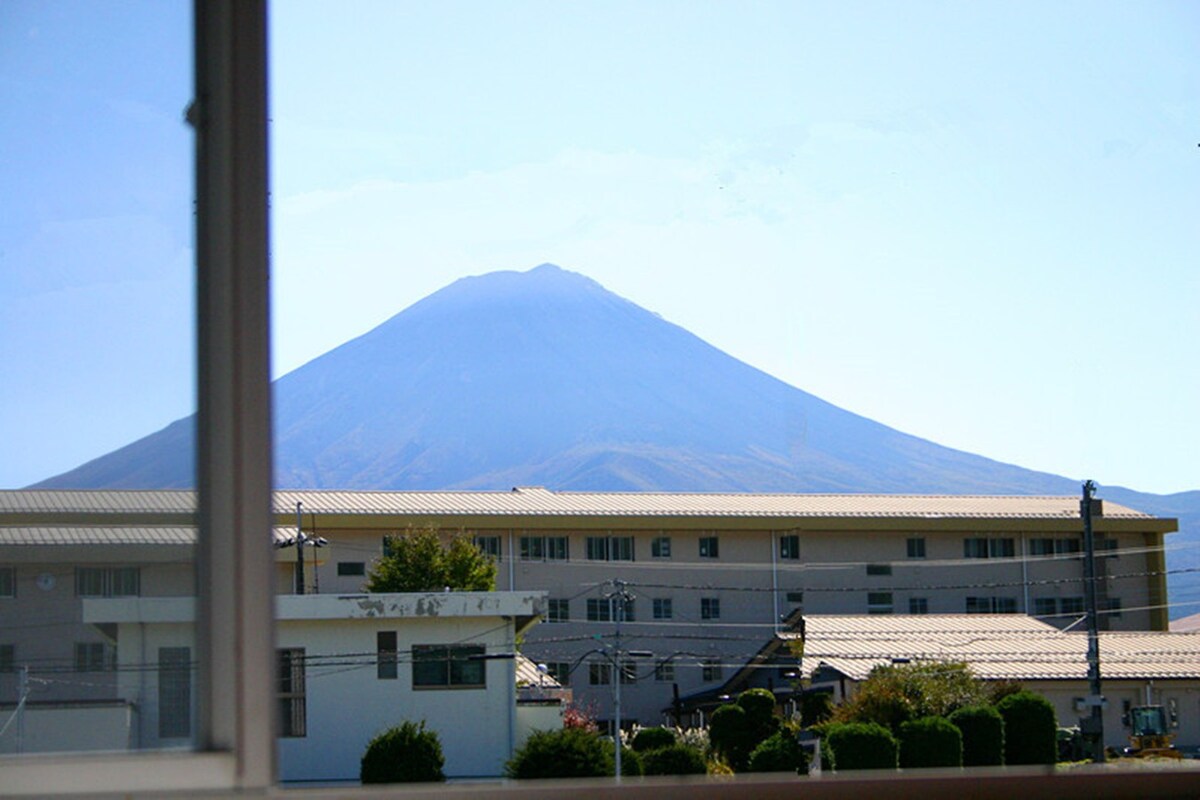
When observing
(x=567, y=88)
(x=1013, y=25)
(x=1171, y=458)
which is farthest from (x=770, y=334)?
(x=1013, y=25)

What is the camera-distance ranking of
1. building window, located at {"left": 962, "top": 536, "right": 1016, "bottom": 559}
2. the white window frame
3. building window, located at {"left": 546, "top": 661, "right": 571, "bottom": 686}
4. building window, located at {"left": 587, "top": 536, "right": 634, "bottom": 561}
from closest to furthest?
the white window frame < building window, located at {"left": 546, "top": 661, "right": 571, "bottom": 686} < building window, located at {"left": 587, "top": 536, "right": 634, "bottom": 561} < building window, located at {"left": 962, "top": 536, "right": 1016, "bottom": 559}

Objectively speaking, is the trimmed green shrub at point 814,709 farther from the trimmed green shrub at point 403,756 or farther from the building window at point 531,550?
the building window at point 531,550

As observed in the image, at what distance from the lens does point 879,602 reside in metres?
23.5

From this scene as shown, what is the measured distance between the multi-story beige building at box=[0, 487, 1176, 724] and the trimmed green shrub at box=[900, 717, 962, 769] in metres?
7.76

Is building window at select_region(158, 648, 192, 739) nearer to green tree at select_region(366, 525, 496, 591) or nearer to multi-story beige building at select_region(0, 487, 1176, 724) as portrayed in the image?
green tree at select_region(366, 525, 496, 591)

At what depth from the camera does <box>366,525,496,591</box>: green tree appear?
16.6m

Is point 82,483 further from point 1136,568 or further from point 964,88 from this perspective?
point 964,88

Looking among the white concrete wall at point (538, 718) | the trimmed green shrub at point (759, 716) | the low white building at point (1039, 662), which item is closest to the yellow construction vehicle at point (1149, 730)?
the low white building at point (1039, 662)

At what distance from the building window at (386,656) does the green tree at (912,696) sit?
4029mm

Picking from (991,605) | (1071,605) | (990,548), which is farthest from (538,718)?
(1071,605)

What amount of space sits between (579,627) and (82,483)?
70.2 feet

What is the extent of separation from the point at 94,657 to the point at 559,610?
838 inches

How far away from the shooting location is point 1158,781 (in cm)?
128

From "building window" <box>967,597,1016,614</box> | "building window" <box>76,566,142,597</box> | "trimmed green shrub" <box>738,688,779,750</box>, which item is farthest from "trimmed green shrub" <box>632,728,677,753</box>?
"building window" <box>76,566,142,597</box>
